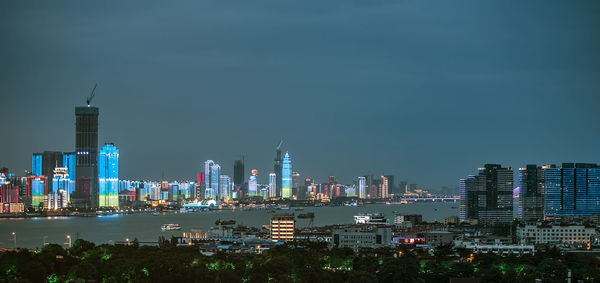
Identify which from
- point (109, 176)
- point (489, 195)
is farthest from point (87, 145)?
point (489, 195)

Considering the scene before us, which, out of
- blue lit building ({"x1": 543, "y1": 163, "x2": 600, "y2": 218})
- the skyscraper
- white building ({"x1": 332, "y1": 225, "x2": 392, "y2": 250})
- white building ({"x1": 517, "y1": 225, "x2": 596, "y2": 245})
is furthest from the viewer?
the skyscraper

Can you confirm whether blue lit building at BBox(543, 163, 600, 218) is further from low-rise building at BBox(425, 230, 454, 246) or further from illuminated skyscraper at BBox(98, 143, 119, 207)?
illuminated skyscraper at BBox(98, 143, 119, 207)

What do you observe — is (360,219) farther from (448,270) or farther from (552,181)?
(448,270)

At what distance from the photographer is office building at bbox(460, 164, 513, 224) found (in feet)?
159

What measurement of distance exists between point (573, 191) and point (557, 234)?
18129 mm

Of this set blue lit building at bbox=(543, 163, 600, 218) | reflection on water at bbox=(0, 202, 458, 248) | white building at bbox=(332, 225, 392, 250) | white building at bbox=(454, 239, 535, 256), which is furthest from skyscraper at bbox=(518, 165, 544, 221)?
white building at bbox=(454, 239, 535, 256)

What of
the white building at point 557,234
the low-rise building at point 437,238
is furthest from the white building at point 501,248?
the white building at point 557,234

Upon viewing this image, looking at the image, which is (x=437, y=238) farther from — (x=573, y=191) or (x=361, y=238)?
(x=573, y=191)

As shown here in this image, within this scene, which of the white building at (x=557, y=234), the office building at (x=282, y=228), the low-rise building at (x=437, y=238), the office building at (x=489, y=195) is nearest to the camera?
the low-rise building at (x=437, y=238)

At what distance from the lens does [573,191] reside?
158ft

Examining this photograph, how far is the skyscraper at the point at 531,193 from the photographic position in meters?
48.0

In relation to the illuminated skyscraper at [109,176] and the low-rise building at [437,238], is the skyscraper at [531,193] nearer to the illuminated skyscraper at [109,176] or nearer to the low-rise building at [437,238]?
the low-rise building at [437,238]

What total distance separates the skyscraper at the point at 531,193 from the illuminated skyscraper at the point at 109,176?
49192 millimetres

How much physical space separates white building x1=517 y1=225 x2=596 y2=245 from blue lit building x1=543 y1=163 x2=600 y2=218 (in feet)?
52.8
